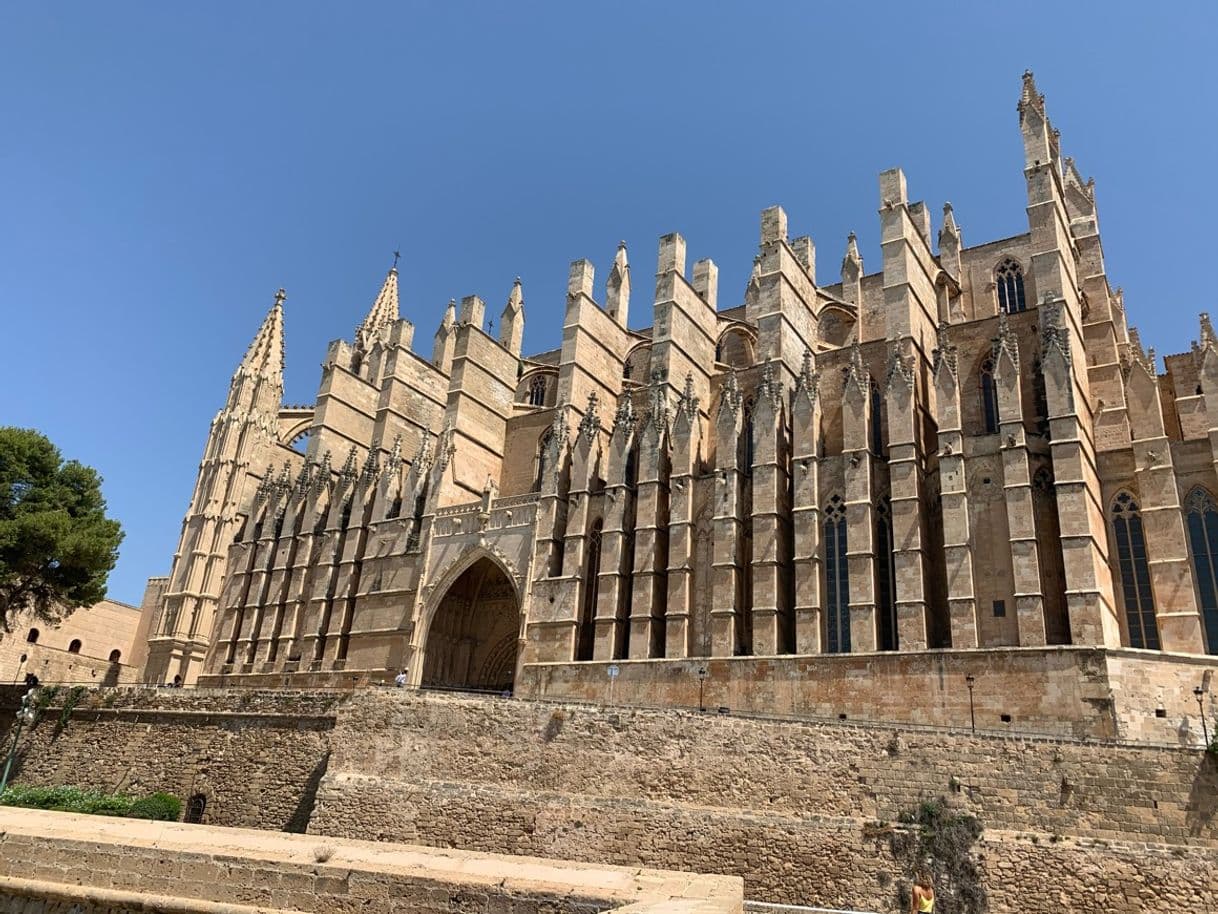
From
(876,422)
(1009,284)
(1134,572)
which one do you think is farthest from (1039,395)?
(1009,284)

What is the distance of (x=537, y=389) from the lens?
38.8 meters

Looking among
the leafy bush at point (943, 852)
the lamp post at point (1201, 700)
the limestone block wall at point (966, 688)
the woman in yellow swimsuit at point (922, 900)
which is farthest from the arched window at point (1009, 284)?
the woman in yellow swimsuit at point (922, 900)

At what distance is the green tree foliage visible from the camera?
89.2ft

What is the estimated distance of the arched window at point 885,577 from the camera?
21.8 metres

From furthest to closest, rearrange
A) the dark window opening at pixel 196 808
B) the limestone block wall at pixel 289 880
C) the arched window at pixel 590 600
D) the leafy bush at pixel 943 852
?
the arched window at pixel 590 600 → the dark window opening at pixel 196 808 → the leafy bush at pixel 943 852 → the limestone block wall at pixel 289 880

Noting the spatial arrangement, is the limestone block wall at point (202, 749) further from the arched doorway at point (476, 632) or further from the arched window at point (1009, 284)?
the arched window at point (1009, 284)

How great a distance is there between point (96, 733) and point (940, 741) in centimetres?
2087

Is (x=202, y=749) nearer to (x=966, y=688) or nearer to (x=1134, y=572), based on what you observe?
(x=966, y=688)

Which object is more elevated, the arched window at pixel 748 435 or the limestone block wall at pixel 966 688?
the arched window at pixel 748 435

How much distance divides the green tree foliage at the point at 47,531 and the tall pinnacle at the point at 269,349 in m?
10.4

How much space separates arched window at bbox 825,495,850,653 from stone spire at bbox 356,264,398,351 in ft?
101

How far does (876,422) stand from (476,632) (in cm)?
1467

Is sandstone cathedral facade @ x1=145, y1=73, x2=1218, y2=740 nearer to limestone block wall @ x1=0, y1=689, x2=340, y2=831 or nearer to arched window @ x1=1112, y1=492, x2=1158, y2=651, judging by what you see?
arched window @ x1=1112, y1=492, x2=1158, y2=651

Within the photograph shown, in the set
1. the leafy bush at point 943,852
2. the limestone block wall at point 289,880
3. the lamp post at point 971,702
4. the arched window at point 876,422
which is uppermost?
the arched window at point 876,422
